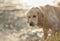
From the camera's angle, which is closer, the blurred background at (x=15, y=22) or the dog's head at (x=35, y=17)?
the dog's head at (x=35, y=17)

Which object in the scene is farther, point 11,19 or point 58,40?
point 11,19

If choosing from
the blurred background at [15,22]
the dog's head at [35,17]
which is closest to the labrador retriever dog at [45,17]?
the dog's head at [35,17]

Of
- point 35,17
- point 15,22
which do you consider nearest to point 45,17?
point 35,17

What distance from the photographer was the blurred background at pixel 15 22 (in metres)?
2.74

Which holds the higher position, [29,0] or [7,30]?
[29,0]

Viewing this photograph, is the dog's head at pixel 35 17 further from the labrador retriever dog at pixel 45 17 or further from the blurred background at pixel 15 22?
the blurred background at pixel 15 22

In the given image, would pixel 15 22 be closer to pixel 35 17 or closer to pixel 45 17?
pixel 35 17

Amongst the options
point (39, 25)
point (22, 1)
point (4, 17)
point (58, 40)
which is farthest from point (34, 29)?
point (22, 1)

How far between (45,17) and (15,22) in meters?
0.70

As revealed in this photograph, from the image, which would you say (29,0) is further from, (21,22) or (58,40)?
(58,40)

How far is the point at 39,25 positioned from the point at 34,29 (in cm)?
27

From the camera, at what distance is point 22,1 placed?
421 cm

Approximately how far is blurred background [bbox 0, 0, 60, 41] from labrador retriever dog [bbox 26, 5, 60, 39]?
0.19m

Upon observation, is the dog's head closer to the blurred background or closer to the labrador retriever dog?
the labrador retriever dog
